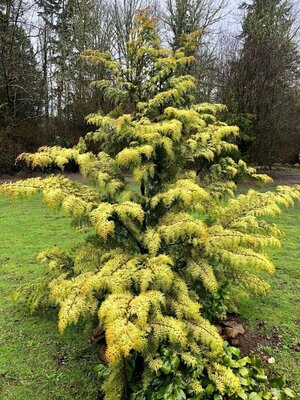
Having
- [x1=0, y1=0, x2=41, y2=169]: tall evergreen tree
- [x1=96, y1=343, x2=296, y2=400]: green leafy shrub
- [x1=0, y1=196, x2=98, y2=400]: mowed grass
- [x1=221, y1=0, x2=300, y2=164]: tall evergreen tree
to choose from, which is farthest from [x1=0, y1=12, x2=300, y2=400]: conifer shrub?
[x1=0, y1=0, x2=41, y2=169]: tall evergreen tree

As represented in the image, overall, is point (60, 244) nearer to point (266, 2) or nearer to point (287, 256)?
point (287, 256)

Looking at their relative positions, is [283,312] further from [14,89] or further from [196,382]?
[14,89]

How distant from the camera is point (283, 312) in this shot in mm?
3475

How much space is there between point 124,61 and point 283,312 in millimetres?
13612

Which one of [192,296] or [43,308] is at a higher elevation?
[192,296]

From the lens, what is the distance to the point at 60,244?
551 cm

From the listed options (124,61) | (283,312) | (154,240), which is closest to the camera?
(154,240)

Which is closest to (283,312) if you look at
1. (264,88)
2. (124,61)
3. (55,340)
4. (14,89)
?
(55,340)

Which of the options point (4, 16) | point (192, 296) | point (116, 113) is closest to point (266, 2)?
point (4, 16)

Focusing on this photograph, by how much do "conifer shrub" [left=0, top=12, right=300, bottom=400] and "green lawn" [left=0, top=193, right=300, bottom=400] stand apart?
27 centimetres

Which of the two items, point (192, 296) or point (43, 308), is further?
point (43, 308)

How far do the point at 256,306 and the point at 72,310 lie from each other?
7.12 ft

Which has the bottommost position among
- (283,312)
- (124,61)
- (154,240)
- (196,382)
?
(283,312)

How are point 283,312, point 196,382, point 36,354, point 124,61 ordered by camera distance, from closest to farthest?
point 196,382 < point 36,354 < point 283,312 < point 124,61
